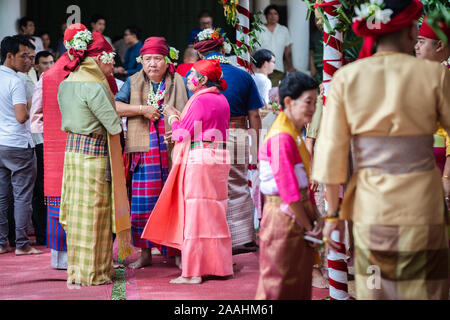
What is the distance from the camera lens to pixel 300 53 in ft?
34.4

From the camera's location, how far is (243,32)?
695 centimetres

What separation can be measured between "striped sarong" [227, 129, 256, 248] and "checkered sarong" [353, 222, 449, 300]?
9.94 ft

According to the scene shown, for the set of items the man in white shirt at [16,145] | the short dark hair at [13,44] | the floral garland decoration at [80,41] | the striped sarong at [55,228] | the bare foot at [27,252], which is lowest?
the bare foot at [27,252]

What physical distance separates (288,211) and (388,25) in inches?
40.5

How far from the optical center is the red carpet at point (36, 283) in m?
4.76

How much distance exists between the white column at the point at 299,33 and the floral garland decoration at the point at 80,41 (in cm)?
583

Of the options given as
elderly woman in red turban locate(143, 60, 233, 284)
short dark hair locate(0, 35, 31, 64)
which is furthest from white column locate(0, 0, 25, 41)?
elderly woman in red turban locate(143, 60, 233, 284)

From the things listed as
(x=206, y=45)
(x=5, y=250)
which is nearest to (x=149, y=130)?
(x=206, y=45)

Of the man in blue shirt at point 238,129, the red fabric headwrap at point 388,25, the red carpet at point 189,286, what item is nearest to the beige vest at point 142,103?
the man in blue shirt at point 238,129

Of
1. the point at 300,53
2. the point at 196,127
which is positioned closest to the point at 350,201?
the point at 196,127

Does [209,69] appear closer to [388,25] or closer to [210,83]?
[210,83]

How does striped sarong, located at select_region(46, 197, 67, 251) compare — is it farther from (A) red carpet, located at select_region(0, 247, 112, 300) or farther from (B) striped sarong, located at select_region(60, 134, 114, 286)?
(B) striped sarong, located at select_region(60, 134, 114, 286)

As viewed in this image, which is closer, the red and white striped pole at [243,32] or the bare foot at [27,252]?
the bare foot at [27,252]

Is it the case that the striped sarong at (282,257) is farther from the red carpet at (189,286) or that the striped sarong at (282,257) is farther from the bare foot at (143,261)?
the bare foot at (143,261)
